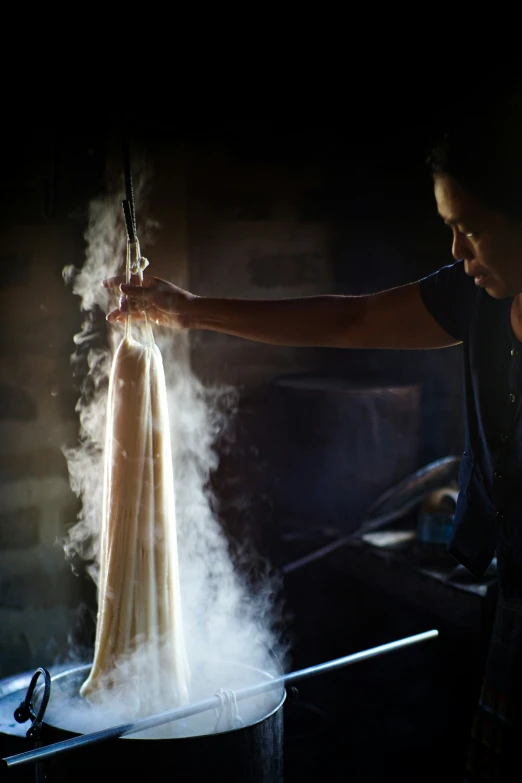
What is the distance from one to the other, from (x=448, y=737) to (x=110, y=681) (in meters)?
1.87

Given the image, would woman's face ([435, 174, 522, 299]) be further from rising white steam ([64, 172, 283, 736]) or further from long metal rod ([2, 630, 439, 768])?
rising white steam ([64, 172, 283, 736])

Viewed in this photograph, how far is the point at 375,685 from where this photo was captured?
A: 344cm

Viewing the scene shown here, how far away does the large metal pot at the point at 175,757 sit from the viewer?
144cm

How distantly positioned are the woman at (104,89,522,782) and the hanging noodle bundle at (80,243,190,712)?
0.64 ft

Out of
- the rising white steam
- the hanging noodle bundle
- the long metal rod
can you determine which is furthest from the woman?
the rising white steam

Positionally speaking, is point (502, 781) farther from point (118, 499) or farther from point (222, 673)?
point (118, 499)

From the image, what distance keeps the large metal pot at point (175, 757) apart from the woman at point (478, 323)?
0.56 meters

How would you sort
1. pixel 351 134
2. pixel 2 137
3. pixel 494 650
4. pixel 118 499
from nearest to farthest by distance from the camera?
1. pixel 118 499
2. pixel 494 650
3. pixel 2 137
4. pixel 351 134

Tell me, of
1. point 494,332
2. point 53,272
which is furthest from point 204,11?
point 494,332

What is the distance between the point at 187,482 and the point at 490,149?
2.26 metres

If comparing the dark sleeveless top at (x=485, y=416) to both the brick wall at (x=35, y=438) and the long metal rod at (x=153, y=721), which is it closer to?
the long metal rod at (x=153, y=721)

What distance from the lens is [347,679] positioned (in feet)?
11.6

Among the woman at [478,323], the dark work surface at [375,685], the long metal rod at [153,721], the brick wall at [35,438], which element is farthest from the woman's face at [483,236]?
the brick wall at [35,438]

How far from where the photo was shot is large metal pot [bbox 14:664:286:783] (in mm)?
1444
